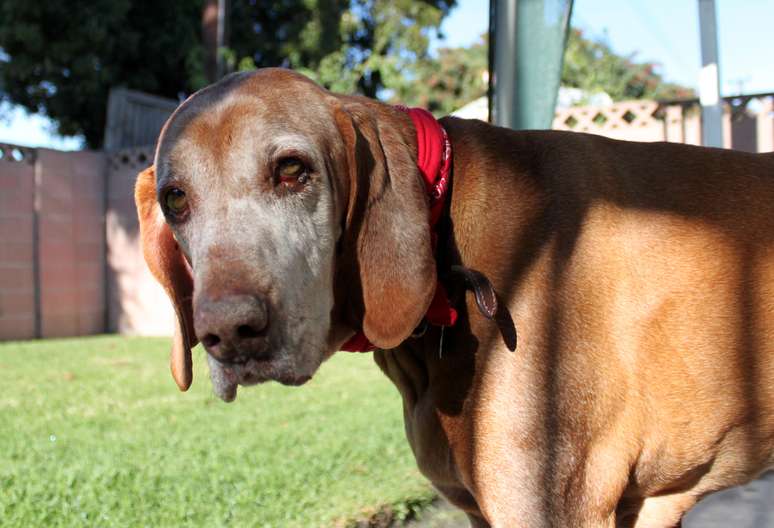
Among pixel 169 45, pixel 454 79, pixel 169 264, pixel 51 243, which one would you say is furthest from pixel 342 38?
pixel 169 264

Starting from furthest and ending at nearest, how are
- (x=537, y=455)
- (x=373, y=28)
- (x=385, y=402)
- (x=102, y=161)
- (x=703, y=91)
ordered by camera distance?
1. (x=373, y=28)
2. (x=102, y=161)
3. (x=703, y=91)
4. (x=385, y=402)
5. (x=537, y=455)

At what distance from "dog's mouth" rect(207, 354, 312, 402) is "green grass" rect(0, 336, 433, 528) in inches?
31.8

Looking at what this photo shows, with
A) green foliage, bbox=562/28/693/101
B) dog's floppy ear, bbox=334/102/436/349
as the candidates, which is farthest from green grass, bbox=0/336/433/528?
green foliage, bbox=562/28/693/101

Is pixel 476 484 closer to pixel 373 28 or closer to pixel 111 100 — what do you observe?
pixel 111 100

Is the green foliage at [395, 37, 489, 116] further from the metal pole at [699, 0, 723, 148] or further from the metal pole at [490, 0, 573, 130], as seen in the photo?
A: the metal pole at [490, 0, 573, 130]

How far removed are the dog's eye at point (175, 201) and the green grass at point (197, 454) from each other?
2.66 ft

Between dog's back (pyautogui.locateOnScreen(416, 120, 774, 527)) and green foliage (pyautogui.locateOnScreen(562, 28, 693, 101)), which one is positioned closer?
dog's back (pyautogui.locateOnScreen(416, 120, 774, 527))

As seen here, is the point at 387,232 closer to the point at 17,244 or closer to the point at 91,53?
the point at 17,244

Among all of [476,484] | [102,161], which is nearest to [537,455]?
[476,484]

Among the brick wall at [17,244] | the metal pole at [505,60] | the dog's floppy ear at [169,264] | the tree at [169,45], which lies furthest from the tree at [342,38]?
the dog's floppy ear at [169,264]

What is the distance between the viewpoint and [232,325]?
6.35ft

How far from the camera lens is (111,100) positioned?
12094mm

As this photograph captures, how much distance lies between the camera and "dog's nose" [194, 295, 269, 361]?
1.93 m

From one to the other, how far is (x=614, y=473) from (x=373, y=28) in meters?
15.8
